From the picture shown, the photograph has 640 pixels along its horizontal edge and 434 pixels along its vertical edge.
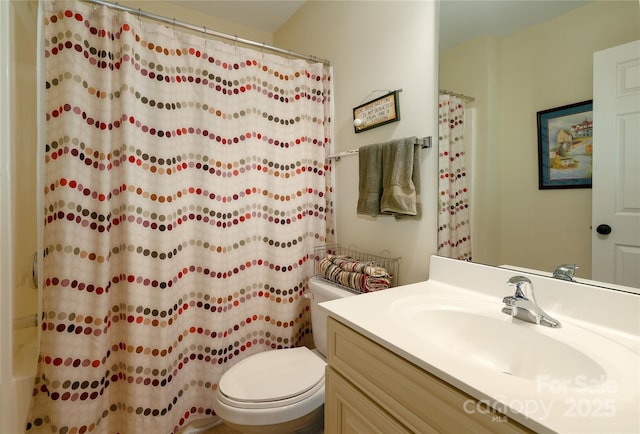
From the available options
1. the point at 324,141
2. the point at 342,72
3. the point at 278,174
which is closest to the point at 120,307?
the point at 278,174

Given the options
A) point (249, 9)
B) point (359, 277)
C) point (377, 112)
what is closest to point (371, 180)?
point (377, 112)

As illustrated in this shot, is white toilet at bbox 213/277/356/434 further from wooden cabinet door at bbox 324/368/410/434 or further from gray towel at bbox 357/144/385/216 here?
gray towel at bbox 357/144/385/216

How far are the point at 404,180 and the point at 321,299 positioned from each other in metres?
0.72

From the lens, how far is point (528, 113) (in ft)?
3.16

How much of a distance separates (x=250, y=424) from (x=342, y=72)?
178cm

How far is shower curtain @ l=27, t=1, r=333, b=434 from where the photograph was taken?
1.16 m

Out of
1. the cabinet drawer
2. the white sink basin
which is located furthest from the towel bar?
the cabinet drawer

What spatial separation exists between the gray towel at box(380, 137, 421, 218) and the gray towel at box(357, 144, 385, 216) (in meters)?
0.08

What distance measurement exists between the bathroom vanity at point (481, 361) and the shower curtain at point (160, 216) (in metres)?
0.78

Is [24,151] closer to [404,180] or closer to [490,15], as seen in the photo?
[404,180]

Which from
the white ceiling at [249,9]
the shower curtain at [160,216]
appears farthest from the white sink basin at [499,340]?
the white ceiling at [249,9]

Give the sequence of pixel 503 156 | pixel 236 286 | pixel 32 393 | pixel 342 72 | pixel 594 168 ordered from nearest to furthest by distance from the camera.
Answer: pixel 594 168, pixel 503 156, pixel 32 393, pixel 236 286, pixel 342 72

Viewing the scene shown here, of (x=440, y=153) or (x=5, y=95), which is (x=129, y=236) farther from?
(x=440, y=153)

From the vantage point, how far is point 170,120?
1.36m
